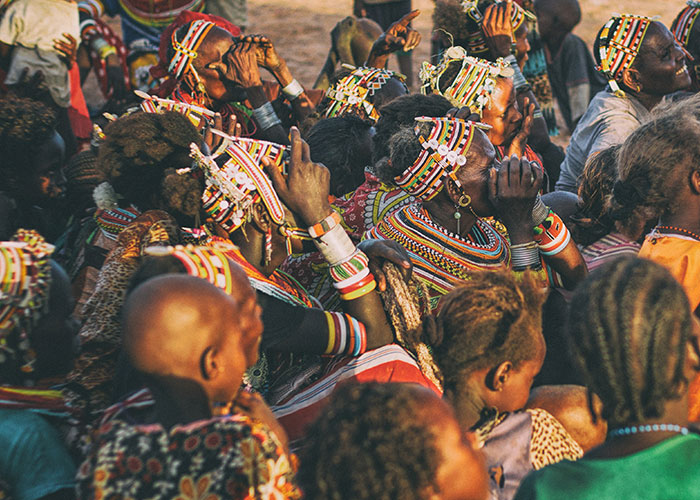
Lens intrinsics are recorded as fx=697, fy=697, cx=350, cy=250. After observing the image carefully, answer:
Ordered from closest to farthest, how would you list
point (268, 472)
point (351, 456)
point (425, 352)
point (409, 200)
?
1. point (351, 456)
2. point (268, 472)
3. point (425, 352)
4. point (409, 200)

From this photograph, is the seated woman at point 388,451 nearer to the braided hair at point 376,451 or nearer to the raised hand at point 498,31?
the braided hair at point 376,451

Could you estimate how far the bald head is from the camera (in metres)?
1.84

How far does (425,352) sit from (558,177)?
3.14 meters

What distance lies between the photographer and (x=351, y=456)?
1.59 meters

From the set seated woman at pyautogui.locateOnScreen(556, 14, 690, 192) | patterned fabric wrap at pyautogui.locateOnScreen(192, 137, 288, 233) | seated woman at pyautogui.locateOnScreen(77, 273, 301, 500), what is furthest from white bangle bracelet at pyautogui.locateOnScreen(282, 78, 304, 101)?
seated woman at pyautogui.locateOnScreen(77, 273, 301, 500)

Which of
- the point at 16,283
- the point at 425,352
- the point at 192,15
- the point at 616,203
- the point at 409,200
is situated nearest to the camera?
the point at 16,283

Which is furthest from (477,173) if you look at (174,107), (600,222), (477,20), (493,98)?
(477,20)

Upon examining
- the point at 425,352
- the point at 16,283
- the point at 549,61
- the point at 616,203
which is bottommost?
the point at 549,61

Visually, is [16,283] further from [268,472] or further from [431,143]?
[431,143]

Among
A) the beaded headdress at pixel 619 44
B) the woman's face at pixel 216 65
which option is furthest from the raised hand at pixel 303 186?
the beaded headdress at pixel 619 44

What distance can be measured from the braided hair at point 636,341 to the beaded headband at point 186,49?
143 inches

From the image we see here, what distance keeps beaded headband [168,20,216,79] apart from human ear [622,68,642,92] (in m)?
2.92

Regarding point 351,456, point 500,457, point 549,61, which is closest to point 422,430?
point 351,456

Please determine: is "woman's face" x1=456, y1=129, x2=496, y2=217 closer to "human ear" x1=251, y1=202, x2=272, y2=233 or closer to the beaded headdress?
"human ear" x1=251, y1=202, x2=272, y2=233
